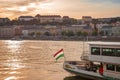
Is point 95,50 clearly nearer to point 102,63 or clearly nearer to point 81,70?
point 102,63

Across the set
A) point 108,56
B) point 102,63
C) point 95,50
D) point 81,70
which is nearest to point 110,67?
point 102,63

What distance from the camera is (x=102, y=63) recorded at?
27.7 m

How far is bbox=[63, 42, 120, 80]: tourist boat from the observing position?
1038 inches

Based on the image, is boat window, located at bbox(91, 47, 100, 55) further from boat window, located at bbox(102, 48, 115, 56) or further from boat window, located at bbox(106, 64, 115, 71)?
boat window, located at bbox(106, 64, 115, 71)

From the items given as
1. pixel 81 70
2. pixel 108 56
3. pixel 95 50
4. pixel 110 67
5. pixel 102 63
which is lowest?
pixel 81 70

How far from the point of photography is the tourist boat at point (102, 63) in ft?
86.5

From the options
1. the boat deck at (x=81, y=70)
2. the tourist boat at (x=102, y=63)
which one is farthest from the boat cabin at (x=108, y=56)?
the boat deck at (x=81, y=70)

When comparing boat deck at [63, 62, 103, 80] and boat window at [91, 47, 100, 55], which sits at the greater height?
boat window at [91, 47, 100, 55]

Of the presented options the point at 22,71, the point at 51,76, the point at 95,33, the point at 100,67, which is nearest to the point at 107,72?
the point at 100,67

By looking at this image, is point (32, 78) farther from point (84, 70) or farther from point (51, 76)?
point (84, 70)

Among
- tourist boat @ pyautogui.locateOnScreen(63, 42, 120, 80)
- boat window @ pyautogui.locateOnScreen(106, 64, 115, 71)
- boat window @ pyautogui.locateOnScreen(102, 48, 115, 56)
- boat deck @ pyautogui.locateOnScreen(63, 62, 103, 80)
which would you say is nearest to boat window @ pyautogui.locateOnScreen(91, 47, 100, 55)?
tourist boat @ pyautogui.locateOnScreen(63, 42, 120, 80)

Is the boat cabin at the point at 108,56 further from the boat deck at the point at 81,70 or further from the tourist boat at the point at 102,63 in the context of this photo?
the boat deck at the point at 81,70

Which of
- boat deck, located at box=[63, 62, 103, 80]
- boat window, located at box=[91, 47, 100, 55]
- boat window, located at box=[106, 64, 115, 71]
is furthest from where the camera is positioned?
boat deck, located at box=[63, 62, 103, 80]

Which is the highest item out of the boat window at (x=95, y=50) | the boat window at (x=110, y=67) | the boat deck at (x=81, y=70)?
the boat window at (x=95, y=50)
